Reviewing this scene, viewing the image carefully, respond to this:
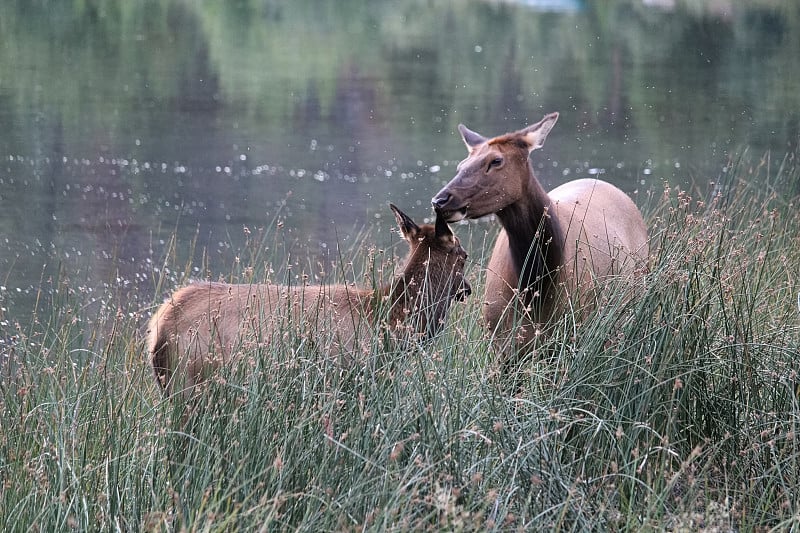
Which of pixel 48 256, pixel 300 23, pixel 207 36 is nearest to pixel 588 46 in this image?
pixel 300 23

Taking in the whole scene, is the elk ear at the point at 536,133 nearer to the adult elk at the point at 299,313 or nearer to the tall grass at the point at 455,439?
the adult elk at the point at 299,313

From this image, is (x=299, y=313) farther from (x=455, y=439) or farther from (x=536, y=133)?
(x=536, y=133)

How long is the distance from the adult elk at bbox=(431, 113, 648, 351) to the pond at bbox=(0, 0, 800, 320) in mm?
4120

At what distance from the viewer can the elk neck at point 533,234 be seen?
4.79m

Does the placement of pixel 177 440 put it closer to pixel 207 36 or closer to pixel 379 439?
pixel 379 439

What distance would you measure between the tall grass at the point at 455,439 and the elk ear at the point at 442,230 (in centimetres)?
65

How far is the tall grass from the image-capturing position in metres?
3.21

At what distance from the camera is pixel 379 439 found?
350cm

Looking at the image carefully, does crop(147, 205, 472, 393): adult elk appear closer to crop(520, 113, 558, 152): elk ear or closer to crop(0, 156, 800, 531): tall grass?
crop(0, 156, 800, 531): tall grass

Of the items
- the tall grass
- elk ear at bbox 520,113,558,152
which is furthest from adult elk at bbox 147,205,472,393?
elk ear at bbox 520,113,558,152

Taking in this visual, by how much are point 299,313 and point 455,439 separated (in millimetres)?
1125

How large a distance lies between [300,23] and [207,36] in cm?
223

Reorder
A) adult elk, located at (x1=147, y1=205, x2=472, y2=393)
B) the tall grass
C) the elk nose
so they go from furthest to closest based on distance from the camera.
Result: 1. the elk nose
2. adult elk, located at (x1=147, y1=205, x2=472, y2=393)
3. the tall grass

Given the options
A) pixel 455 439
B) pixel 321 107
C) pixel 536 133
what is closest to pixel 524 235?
pixel 536 133
